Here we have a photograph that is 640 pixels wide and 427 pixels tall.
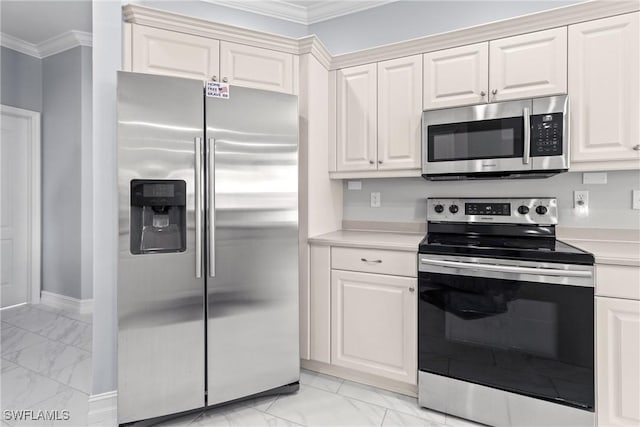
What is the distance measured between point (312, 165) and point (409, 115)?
0.74m

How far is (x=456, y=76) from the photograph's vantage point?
211cm

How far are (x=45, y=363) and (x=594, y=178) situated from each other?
3.93 m

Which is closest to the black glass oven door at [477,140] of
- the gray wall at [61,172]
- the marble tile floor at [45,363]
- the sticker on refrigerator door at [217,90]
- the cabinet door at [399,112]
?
the cabinet door at [399,112]

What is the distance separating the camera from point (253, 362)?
6.14 ft

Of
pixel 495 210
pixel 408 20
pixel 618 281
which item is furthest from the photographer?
pixel 408 20

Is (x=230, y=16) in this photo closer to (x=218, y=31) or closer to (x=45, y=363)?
(x=218, y=31)

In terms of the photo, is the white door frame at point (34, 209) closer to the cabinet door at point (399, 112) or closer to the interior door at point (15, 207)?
the interior door at point (15, 207)

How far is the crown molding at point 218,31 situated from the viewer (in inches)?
72.9

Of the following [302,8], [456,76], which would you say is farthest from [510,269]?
[302,8]

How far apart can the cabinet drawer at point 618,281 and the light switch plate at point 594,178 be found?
2.55 ft

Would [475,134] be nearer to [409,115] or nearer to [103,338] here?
[409,115]

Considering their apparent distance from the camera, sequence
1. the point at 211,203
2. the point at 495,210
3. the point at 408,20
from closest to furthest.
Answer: the point at 211,203, the point at 495,210, the point at 408,20

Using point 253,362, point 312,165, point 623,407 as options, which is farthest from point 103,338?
point 623,407

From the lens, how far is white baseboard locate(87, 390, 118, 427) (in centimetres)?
176
